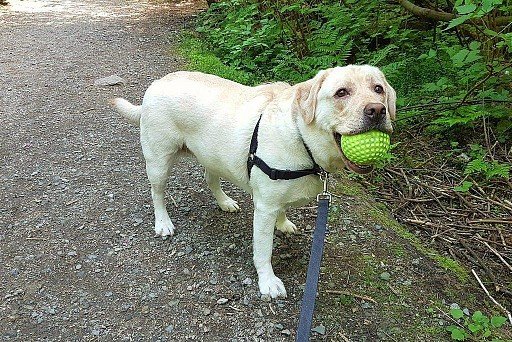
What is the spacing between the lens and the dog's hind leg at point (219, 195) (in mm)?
4445

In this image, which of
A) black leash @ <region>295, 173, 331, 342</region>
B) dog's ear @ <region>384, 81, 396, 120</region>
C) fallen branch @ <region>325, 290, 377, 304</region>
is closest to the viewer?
black leash @ <region>295, 173, 331, 342</region>

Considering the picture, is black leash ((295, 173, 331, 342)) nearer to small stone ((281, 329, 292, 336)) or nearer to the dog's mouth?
the dog's mouth

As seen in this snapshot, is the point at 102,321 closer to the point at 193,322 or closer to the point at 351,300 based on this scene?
the point at 193,322

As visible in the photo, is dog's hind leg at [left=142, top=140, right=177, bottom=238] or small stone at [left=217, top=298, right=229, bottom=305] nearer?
small stone at [left=217, top=298, right=229, bottom=305]

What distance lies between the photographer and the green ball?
268cm

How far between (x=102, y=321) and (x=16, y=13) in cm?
1304

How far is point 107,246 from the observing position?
13.3 feet

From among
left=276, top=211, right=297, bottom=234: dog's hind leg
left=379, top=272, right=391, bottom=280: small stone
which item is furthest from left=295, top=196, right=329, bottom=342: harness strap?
left=276, top=211, right=297, bottom=234: dog's hind leg

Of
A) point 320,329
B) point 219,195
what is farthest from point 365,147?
point 219,195

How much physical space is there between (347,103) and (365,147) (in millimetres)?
307

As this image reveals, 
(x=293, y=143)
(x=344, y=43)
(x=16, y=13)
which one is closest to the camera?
(x=293, y=143)

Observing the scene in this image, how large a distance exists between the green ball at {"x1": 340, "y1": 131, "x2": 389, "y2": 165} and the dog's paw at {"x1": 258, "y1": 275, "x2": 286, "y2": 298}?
1.20 m

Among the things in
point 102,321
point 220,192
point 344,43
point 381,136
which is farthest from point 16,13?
point 381,136

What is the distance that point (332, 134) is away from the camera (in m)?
2.91
